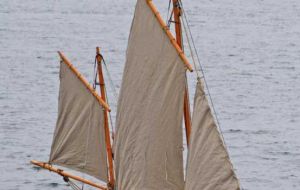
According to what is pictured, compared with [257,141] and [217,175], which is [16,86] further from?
[217,175]

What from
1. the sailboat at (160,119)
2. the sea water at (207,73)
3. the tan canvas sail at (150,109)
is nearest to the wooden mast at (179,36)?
the sailboat at (160,119)

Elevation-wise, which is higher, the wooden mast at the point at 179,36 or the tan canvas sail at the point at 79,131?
the wooden mast at the point at 179,36

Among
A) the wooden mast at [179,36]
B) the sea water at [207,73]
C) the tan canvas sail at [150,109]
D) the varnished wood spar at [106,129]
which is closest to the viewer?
the wooden mast at [179,36]

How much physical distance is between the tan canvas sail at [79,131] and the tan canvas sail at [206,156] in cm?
1082

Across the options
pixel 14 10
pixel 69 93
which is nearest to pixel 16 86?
pixel 69 93

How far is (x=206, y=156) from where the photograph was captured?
27062 millimetres

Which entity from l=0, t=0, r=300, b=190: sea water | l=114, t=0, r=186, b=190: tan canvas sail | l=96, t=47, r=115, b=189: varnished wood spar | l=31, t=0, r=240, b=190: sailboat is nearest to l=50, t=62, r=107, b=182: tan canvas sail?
l=96, t=47, r=115, b=189: varnished wood spar

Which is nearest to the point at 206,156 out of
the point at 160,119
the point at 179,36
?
the point at 160,119

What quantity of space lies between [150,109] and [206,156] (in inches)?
165

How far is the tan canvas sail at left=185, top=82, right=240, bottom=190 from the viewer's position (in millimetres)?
26516

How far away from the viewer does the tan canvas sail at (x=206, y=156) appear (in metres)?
26.5

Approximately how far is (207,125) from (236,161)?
40.1m

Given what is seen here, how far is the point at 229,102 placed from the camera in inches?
3605

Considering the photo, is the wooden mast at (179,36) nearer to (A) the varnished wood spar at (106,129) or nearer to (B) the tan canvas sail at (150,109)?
(B) the tan canvas sail at (150,109)
